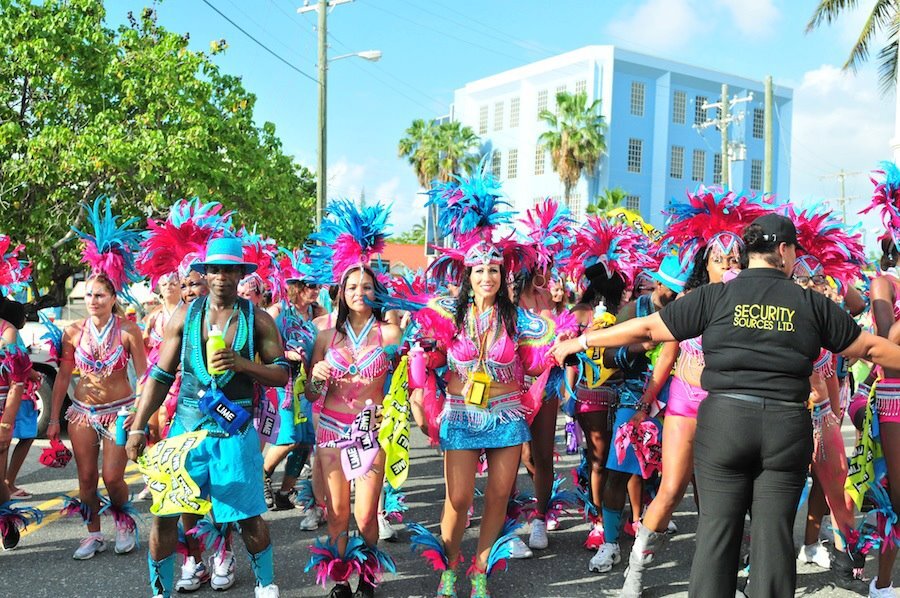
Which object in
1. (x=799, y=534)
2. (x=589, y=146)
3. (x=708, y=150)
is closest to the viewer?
(x=799, y=534)

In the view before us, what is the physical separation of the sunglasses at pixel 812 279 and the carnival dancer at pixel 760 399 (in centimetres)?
199

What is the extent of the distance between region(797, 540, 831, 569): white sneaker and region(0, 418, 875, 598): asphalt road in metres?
0.08

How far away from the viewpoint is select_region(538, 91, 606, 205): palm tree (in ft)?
126

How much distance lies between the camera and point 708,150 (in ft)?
142

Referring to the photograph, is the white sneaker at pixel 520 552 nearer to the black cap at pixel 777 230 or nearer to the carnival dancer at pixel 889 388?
the carnival dancer at pixel 889 388

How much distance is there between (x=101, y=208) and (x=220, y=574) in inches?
491

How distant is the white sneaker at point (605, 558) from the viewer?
5.11 m

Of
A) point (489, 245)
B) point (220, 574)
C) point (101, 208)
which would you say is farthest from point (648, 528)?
point (101, 208)

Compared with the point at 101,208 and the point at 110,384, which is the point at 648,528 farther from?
the point at 101,208

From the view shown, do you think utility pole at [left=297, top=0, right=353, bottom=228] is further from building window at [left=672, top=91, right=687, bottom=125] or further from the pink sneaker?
building window at [left=672, top=91, right=687, bottom=125]

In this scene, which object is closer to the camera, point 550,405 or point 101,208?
point 550,405

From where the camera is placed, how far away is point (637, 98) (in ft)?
133

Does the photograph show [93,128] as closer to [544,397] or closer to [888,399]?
[544,397]

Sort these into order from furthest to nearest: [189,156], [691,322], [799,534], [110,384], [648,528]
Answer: [189,156]
[799,534]
[110,384]
[648,528]
[691,322]
